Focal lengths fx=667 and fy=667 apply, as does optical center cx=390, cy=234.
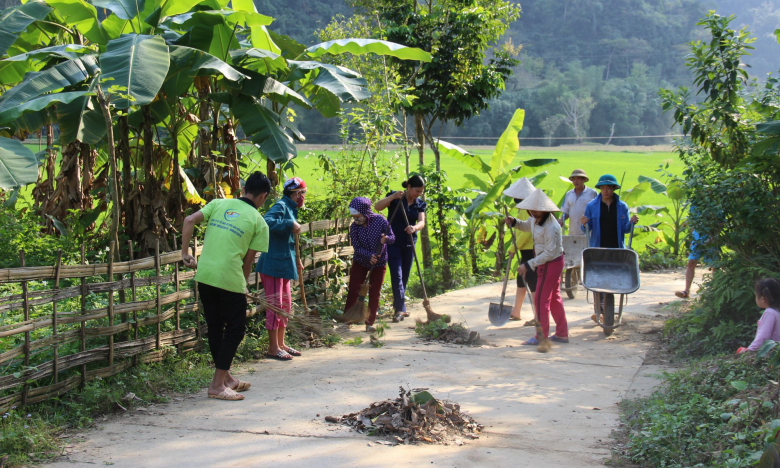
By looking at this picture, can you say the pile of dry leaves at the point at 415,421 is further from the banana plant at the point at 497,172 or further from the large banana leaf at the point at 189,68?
the banana plant at the point at 497,172

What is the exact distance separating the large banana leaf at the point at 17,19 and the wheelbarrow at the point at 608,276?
599 centimetres

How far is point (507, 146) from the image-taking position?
36.7 feet

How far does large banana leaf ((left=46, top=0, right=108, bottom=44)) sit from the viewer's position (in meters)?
5.96

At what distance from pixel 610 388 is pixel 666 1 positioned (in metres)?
88.0

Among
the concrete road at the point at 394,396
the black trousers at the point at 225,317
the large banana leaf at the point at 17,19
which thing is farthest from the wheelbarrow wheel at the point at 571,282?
the large banana leaf at the point at 17,19

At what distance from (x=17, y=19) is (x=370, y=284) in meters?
4.31

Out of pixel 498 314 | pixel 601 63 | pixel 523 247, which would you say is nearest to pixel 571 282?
pixel 523 247

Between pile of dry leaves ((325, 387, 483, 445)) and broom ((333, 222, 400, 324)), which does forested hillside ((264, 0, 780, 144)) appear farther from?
pile of dry leaves ((325, 387, 483, 445))

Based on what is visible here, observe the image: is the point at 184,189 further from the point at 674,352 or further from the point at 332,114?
the point at 674,352

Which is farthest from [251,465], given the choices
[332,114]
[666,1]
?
[666,1]

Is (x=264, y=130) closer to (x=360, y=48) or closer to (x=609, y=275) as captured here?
(x=360, y=48)

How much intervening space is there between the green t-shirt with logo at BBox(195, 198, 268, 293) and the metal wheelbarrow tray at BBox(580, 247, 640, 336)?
399 cm

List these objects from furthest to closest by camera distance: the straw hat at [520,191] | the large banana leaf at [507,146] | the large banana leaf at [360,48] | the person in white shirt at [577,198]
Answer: the large banana leaf at [507,146]
the person in white shirt at [577,198]
the straw hat at [520,191]
the large banana leaf at [360,48]

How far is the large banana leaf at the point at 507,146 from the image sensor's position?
11.0m
